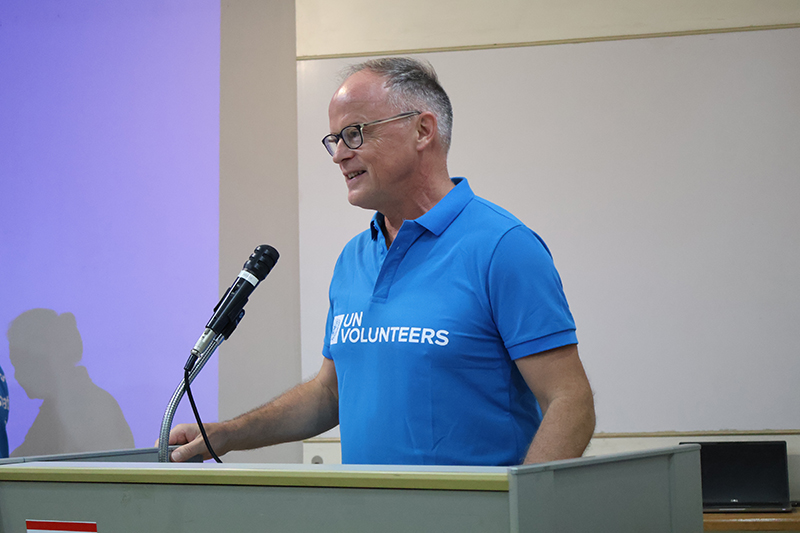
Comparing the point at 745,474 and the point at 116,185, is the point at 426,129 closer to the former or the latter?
the point at 745,474

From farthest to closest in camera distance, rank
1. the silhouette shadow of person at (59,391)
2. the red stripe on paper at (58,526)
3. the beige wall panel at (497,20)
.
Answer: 1. the silhouette shadow of person at (59,391)
2. the beige wall panel at (497,20)
3. the red stripe on paper at (58,526)

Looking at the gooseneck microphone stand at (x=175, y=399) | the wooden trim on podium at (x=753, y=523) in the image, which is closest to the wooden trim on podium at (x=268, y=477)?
the gooseneck microphone stand at (x=175, y=399)

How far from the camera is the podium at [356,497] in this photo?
53 centimetres

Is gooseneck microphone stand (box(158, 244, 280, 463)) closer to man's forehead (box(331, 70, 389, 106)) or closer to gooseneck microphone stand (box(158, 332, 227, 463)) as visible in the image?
gooseneck microphone stand (box(158, 332, 227, 463))

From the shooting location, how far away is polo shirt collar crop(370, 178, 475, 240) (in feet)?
3.73

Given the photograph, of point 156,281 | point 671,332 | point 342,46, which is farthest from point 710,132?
point 156,281

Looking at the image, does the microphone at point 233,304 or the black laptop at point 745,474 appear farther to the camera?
the black laptop at point 745,474

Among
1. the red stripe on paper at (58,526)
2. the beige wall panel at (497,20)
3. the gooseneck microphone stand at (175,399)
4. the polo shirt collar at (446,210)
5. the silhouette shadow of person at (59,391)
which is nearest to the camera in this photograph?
the red stripe on paper at (58,526)

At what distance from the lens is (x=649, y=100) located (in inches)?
104

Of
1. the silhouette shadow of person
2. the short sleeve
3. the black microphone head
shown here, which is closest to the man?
the short sleeve

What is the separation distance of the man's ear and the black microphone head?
0.35 meters

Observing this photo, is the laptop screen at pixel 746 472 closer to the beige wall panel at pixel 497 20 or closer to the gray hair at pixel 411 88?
the beige wall panel at pixel 497 20

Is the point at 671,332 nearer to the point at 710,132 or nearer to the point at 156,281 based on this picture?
the point at 710,132

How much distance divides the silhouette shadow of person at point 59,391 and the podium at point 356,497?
2222 mm
